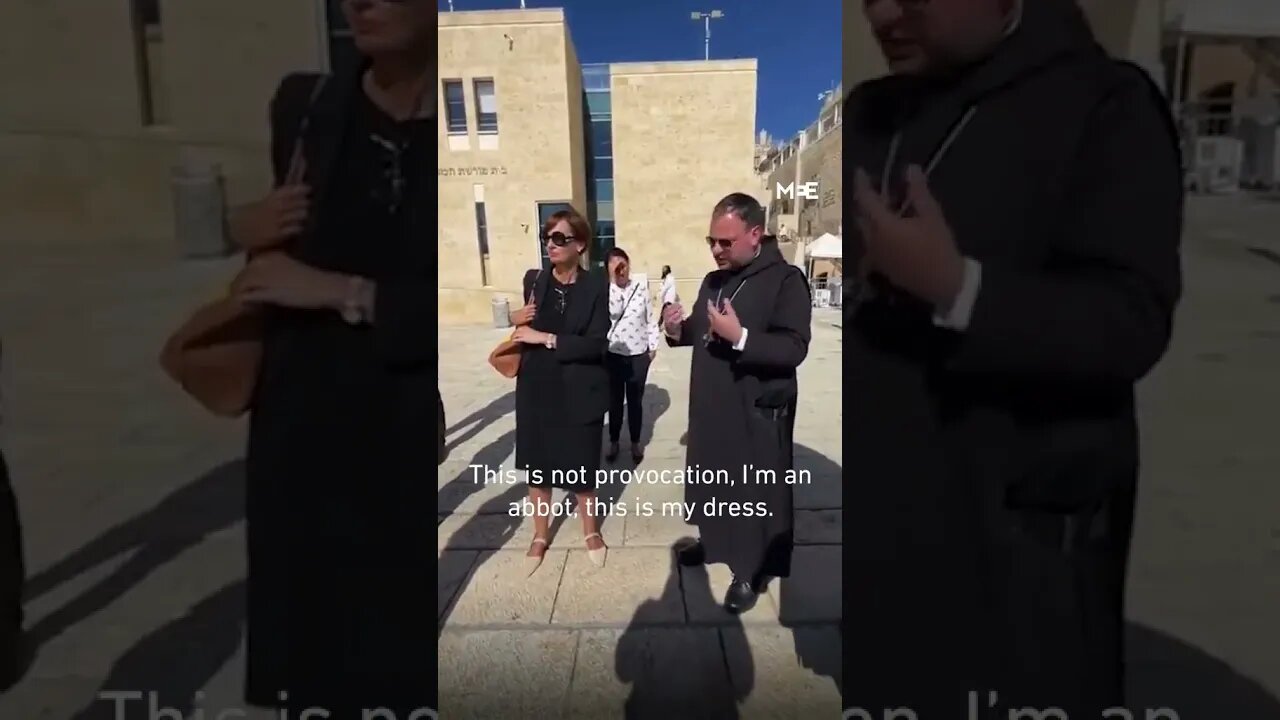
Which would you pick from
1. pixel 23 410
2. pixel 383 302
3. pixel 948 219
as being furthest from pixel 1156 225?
pixel 23 410

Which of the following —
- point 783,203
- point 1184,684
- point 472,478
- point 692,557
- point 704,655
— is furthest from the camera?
point 472,478

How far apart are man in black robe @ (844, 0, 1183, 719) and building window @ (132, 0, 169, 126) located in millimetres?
1473

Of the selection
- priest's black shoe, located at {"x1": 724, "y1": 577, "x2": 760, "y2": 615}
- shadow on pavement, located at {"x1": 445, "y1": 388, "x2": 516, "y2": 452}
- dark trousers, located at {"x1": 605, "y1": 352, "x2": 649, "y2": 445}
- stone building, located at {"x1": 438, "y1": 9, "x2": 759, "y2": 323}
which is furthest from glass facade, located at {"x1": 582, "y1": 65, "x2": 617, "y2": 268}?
shadow on pavement, located at {"x1": 445, "y1": 388, "x2": 516, "y2": 452}

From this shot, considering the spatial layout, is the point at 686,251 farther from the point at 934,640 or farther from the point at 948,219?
the point at 934,640

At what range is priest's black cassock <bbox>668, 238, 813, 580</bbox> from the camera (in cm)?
211

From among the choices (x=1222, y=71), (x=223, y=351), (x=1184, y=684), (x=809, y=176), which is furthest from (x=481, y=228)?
(x=1184, y=684)

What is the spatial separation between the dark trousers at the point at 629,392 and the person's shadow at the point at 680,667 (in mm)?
1703

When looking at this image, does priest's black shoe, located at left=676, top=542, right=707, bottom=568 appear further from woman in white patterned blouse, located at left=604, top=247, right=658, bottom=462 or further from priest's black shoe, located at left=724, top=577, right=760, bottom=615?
woman in white patterned blouse, located at left=604, top=247, right=658, bottom=462

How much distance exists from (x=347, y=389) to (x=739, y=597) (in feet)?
5.49

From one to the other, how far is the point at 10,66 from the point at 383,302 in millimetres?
936

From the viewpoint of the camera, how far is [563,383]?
8.17ft

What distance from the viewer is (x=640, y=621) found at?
2.08 metres

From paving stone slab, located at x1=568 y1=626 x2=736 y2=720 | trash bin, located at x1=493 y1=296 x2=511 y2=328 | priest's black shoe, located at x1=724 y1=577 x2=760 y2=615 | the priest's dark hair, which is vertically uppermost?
the priest's dark hair

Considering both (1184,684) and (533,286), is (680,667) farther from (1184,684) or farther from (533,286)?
(533,286)
